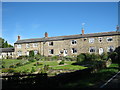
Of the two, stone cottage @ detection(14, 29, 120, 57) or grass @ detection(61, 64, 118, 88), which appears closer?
grass @ detection(61, 64, 118, 88)

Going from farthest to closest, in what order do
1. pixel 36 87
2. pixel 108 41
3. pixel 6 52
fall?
pixel 6 52, pixel 108 41, pixel 36 87

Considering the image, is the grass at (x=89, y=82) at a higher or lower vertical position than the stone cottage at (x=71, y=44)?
lower

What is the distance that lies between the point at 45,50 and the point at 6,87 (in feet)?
131

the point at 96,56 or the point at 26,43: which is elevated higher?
the point at 26,43

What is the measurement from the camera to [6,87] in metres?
9.59

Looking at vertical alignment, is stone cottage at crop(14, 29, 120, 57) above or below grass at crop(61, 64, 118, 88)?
above

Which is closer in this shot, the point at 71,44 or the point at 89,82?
A: the point at 89,82

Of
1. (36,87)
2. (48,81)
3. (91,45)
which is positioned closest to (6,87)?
(36,87)

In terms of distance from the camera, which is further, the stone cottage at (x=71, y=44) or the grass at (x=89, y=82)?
the stone cottage at (x=71, y=44)

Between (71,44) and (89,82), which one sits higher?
(71,44)

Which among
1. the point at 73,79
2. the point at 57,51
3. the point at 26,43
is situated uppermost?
the point at 26,43

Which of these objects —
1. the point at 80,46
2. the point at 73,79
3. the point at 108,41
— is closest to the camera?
the point at 73,79

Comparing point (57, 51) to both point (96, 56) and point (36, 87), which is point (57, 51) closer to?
point (96, 56)

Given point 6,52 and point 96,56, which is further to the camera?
point 6,52
